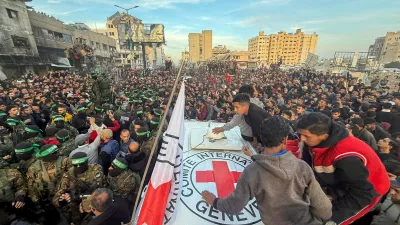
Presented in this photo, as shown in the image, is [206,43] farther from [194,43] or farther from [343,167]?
[343,167]

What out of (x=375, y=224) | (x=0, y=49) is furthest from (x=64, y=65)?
(x=375, y=224)

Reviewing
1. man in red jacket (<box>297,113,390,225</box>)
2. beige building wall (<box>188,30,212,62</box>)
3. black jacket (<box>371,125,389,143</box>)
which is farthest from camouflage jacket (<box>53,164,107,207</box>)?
beige building wall (<box>188,30,212,62</box>)

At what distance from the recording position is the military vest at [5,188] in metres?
2.53

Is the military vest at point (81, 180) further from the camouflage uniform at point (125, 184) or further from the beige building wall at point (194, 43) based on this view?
the beige building wall at point (194, 43)

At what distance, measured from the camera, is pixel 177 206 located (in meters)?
1.82

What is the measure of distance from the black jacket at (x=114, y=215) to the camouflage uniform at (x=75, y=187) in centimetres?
67

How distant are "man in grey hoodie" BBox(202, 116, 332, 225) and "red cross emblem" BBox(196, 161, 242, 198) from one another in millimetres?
741

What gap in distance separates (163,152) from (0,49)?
2357 centimetres

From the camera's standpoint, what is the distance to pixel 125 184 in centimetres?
253

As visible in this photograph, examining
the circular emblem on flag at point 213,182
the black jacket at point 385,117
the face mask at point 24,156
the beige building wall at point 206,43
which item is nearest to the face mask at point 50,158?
the face mask at point 24,156

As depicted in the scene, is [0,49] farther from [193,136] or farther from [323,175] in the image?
[323,175]

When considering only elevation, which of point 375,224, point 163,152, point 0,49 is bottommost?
point 375,224

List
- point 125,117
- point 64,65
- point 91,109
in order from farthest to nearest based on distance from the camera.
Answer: point 64,65, point 91,109, point 125,117

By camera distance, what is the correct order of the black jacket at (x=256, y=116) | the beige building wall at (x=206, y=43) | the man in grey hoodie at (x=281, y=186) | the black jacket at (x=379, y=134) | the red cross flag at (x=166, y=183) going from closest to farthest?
the man in grey hoodie at (x=281, y=186), the red cross flag at (x=166, y=183), the black jacket at (x=256, y=116), the black jacket at (x=379, y=134), the beige building wall at (x=206, y=43)
